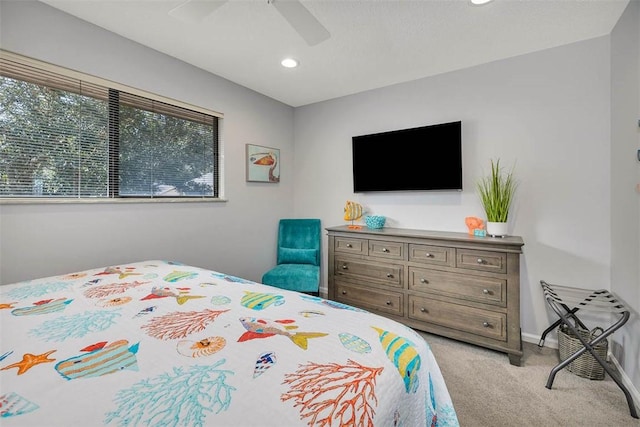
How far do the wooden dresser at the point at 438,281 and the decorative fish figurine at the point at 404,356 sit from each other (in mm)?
1554

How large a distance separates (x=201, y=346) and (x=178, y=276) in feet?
3.07

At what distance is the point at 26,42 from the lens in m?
1.82

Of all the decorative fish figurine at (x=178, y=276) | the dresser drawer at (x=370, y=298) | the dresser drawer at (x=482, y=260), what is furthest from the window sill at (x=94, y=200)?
the dresser drawer at (x=482, y=260)

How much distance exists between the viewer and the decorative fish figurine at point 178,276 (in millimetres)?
1662

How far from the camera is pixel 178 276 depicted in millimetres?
1724

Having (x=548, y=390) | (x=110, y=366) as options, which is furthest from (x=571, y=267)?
(x=110, y=366)

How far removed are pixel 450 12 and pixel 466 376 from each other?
8.27 ft

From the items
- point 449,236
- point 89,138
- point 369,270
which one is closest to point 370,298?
point 369,270

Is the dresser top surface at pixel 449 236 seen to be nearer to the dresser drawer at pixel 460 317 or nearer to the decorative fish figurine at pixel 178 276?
the dresser drawer at pixel 460 317

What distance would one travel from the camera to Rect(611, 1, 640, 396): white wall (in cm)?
175

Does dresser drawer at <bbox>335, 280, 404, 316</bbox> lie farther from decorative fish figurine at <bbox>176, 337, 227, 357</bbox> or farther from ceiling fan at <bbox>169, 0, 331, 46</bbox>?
ceiling fan at <bbox>169, 0, 331, 46</bbox>

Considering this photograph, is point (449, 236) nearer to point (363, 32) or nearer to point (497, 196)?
point (497, 196)

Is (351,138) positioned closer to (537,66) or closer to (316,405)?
(537,66)

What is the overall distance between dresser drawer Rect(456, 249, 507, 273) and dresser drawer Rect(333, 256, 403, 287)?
527 millimetres
